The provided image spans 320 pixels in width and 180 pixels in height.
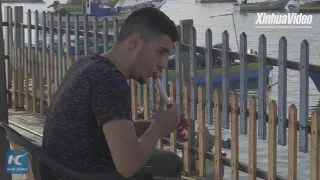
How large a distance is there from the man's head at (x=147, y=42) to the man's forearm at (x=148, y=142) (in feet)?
0.65

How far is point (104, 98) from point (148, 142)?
0.23 m

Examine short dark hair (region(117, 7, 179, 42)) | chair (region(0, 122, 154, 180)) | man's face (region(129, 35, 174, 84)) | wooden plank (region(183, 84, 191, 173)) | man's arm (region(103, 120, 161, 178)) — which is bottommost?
wooden plank (region(183, 84, 191, 173))

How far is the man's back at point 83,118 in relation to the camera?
101 inches

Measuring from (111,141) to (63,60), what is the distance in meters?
5.00

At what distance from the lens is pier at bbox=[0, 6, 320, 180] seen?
186 inches

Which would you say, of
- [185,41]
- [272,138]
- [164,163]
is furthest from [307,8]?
[164,163]

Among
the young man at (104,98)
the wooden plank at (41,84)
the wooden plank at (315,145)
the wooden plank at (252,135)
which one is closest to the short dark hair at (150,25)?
the young man at (104,98)

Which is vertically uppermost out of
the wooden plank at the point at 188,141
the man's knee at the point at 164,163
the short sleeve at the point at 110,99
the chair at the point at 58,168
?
the short sleeve at the point at 110,99

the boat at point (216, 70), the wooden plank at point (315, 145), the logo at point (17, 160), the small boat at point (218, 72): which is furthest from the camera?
the small boat at point (218, 72)

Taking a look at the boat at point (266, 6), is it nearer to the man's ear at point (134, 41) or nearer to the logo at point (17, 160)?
the logo at point (17, 160)

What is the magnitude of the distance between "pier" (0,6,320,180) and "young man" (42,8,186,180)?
1559 mm

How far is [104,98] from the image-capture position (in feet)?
8.28

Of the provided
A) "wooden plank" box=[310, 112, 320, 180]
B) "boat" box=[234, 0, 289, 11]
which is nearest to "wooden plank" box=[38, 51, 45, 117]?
"wooden plank" box=[310, 112, 320, 180]

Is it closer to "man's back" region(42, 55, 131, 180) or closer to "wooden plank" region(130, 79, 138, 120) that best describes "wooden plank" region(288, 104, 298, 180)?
"wooden plank" region(130, 79, 138, 120)
